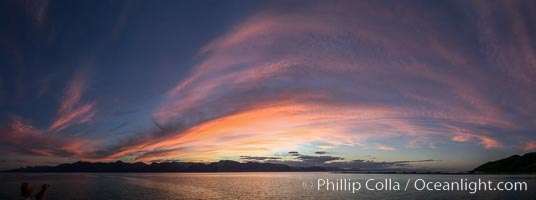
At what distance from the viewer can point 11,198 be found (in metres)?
77.9

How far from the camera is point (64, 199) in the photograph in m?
75.5

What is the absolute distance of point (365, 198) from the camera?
7838 cm

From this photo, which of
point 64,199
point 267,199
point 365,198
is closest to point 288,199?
point 267,199

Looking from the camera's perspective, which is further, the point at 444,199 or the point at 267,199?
the point at 267,199

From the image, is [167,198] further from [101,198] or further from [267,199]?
[267,199]

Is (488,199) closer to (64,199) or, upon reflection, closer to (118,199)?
(118,199)

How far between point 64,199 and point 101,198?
733 centimetres

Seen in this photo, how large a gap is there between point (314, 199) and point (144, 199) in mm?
38721

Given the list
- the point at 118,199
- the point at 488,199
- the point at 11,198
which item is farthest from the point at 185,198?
the point at 488,199

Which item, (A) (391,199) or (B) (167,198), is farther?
(B) (167,198)

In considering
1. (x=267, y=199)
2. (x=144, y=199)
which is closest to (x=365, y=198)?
(x=267, y=199)

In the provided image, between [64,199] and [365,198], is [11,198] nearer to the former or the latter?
[64,199]

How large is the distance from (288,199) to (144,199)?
108 feet

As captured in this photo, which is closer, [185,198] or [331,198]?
[331,198]
